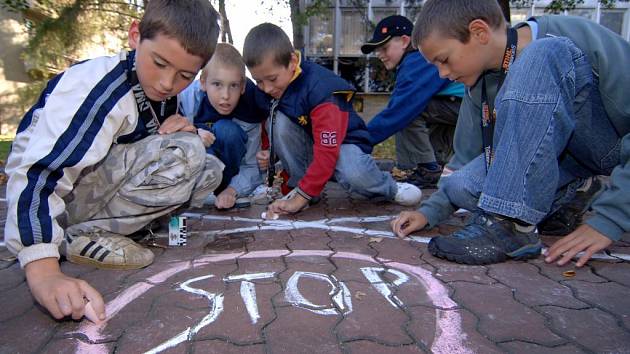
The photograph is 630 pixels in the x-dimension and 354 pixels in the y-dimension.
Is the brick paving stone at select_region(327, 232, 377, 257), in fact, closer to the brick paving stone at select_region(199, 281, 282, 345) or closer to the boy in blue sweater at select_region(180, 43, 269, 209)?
the brick paving stone at select_region(199, 281, 282, 345)

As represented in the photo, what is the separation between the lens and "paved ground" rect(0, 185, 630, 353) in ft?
4.70

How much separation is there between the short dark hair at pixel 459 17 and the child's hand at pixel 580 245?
975mm

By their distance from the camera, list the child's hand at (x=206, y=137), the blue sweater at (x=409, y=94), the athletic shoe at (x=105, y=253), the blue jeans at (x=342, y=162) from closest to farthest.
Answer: the athletic shoe at (x=105, y=253)
the child's hand at (x=206, y=137)
the blue jeans at (x=342, y=162)
the blue sweater at (x=409, y=94)

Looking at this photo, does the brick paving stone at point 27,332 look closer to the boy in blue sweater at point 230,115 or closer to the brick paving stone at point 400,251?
the brick paving stone at point 400,251

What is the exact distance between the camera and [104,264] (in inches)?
79.7

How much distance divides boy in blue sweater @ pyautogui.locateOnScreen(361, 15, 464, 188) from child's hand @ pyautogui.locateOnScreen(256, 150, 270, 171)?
0.80 meters

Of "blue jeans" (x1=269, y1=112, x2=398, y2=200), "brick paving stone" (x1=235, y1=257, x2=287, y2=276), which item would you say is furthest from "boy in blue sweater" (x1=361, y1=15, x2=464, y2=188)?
"brick paving stone" (x1=235, y1=257, x2=287, y2=276)

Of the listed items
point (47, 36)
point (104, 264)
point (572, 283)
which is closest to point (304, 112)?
point (104, 264)

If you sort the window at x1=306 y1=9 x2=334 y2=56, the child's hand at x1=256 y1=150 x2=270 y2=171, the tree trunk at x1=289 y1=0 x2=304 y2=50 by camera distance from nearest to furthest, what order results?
the child's hand at x1=256 y1=150 x2=270 y2=171 → the tree trunk at x1=289 y1=0 x2=304 y2=50 → the window at x1=306 y1=9 x2=334 y2=56

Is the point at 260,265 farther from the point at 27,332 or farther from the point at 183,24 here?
the point at 183,24

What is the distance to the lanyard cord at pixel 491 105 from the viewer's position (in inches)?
83.7

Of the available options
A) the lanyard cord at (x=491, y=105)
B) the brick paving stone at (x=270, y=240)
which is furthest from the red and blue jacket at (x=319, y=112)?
the lanyard cord at (x=491, y=105)

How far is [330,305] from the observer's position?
65.7 inches

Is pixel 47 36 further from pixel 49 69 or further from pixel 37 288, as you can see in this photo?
pixel 37 288
